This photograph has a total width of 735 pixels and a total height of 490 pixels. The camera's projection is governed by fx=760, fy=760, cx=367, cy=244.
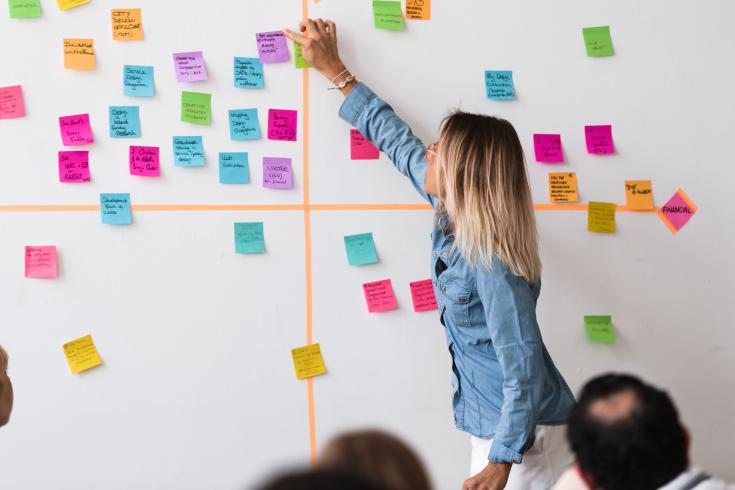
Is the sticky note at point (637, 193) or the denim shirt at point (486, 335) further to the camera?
the sticky note at point (637, 193)

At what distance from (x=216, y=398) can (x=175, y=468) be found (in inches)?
8.8

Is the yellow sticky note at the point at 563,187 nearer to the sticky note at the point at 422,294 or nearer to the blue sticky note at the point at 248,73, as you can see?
the sticky note at the point at 422,294

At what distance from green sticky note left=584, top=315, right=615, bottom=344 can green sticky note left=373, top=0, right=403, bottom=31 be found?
101 centimetres

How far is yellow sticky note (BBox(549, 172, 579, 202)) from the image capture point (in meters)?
2.20

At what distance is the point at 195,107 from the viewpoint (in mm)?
2037

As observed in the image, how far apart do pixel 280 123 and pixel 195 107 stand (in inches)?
9.0

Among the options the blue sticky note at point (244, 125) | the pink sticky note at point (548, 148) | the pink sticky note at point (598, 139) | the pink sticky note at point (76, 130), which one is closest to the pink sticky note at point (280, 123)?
the blue sticky note at point (244, 125)

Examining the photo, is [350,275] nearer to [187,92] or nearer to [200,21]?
[187,92]

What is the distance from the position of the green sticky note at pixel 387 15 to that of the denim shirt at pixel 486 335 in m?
0.21

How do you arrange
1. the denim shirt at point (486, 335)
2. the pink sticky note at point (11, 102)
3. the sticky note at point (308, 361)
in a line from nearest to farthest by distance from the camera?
the denim shirt at point (486, 335)
the pink sticky note at point (11, 102)
the sticky note at point (308, 361)

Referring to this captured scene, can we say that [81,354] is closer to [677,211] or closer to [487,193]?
[487,193]

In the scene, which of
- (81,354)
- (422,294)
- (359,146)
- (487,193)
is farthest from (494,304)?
(81,354)

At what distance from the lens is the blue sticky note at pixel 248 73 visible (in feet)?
6.71

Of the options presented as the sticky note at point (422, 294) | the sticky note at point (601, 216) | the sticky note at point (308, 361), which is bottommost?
the sticky note at point (308, 361)
